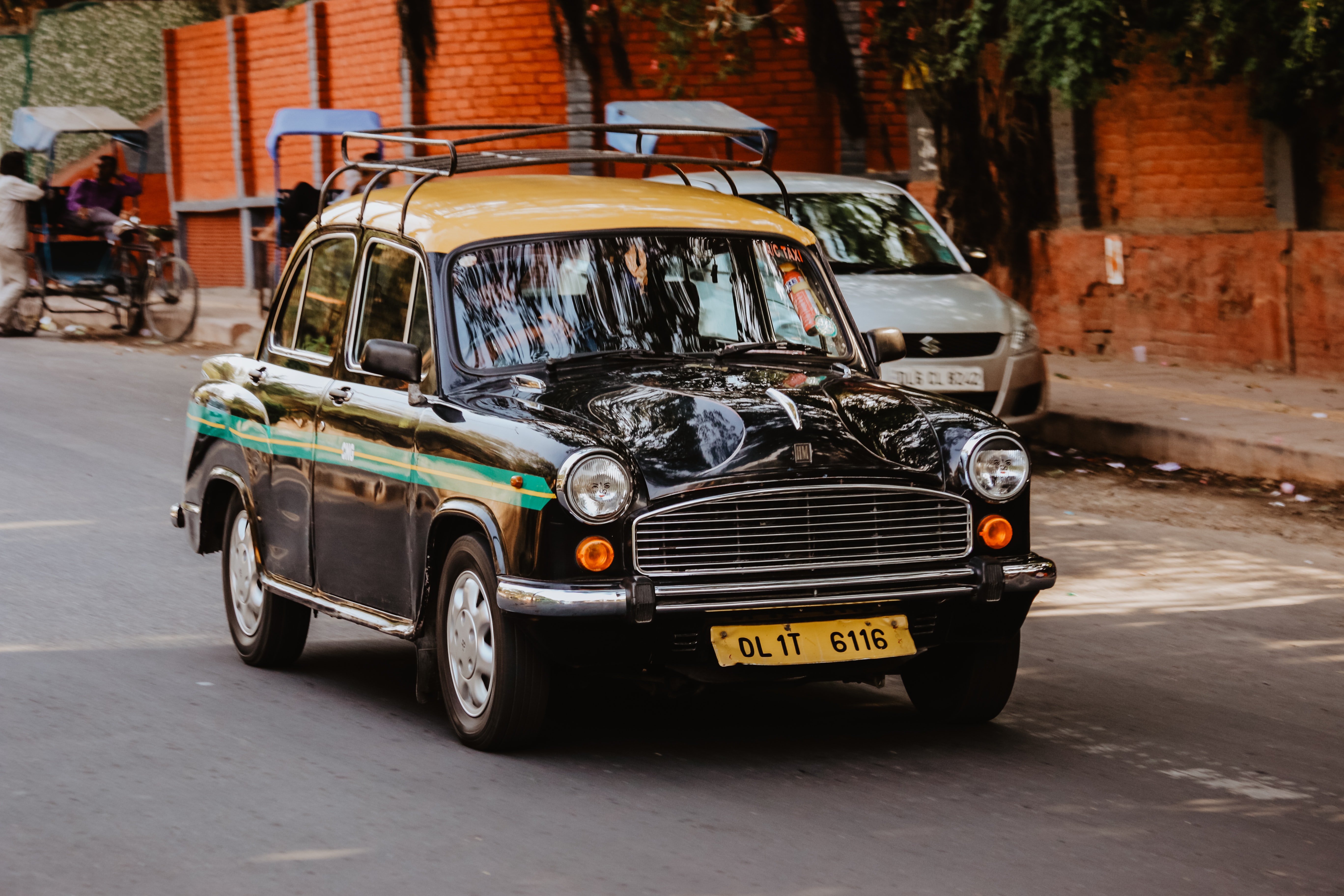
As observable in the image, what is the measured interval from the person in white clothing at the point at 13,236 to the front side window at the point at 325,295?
14.9m

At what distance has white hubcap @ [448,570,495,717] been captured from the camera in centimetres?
555

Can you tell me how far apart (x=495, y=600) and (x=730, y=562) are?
689 millimetres

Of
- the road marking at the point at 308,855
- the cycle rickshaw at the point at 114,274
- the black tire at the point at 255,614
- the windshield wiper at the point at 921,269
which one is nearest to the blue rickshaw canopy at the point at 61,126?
the cycle rickshaw at the point at 114,274

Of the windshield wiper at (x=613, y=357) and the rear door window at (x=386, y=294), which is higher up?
the rear door window at (x=386, y=294)

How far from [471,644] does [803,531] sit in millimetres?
1074

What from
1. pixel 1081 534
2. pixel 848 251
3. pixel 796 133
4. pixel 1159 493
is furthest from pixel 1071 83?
pixel 796 133

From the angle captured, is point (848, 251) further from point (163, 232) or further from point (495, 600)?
point (163, 232)

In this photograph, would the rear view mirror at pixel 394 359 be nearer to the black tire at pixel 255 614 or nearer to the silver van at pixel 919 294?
the black tire at pixel 255 614

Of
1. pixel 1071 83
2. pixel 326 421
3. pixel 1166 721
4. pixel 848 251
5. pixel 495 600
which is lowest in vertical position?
pixel 1166 721

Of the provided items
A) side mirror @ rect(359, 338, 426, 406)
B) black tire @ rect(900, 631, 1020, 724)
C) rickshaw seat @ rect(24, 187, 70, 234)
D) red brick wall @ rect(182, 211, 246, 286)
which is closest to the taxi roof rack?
side mirror @ rect(359, 338, 426, 406)

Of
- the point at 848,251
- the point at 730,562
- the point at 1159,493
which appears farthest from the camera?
the point at 848,251

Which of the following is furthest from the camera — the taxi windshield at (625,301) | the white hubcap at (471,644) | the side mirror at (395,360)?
the taxi windshield at (625,301)

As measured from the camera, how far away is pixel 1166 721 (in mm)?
6180

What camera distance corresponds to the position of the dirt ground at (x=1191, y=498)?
33.6 feet
